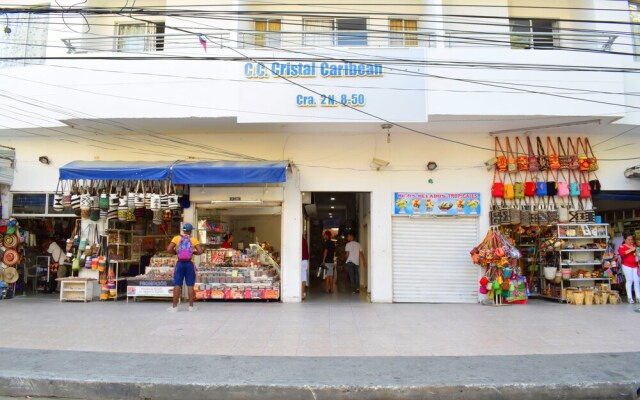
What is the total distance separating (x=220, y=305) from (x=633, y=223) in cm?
1249

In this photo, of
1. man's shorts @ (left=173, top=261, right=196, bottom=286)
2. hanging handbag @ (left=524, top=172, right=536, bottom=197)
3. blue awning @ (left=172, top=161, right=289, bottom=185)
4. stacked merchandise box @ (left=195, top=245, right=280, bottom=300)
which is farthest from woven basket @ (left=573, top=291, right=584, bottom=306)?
man's shorts @ (left=173, top=261, right=196, bottom=286)

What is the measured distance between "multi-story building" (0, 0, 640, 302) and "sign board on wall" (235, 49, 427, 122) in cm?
3

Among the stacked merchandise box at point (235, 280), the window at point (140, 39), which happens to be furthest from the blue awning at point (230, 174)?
the window at point (140, 39)

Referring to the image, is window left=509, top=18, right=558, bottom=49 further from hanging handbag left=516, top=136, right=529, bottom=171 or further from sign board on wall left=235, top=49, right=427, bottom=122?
sign board on wall left=235, top=49, right=427, bottom=122

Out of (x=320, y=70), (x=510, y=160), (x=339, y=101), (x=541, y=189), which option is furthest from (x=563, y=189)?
(x=320, y=70)

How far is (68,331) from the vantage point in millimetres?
7660

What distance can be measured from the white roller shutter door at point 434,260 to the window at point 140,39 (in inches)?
308

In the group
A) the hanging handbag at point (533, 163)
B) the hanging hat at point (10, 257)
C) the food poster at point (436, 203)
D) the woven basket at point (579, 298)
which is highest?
the hanging handbag at point (533, 163)

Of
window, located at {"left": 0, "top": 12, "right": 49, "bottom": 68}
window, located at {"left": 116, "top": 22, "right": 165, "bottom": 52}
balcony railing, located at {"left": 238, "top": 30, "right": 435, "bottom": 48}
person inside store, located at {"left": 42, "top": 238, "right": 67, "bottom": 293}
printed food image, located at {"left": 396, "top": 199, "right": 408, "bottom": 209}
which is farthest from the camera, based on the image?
person inside store, located at {"left": 42, "top": 238, "right": 67, "bottom": 293}

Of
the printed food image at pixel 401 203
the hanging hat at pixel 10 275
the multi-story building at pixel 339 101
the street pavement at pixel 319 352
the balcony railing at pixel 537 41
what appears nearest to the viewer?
the street pavement at pixel 319 352

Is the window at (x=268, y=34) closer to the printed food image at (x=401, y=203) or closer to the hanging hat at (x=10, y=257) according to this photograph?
the printed food image at (x=401, y=203)

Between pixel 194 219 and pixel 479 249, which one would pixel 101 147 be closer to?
pixel 194 219

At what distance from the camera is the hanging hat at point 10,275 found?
37.0 ft

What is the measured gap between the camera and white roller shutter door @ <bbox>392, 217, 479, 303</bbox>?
10930 mm
